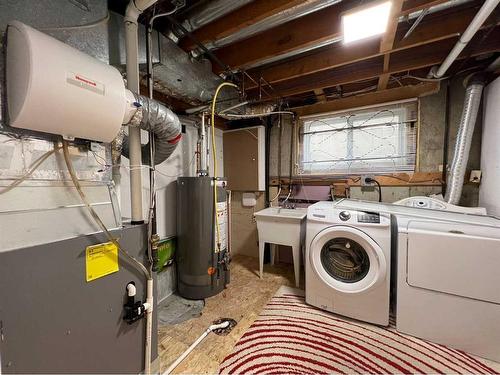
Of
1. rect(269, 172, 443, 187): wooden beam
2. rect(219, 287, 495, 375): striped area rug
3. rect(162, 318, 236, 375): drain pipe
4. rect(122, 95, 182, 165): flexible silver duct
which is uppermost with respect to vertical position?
rect(122, 95, 182, 165): flexible silver duct

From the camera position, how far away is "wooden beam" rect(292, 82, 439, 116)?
2.24m

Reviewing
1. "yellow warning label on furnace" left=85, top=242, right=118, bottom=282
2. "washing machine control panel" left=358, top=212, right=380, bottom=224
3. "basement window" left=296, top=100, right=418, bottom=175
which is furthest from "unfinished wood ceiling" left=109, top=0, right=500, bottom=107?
"yellow warning label on furnace" left=85, top=242, right=118, bottom=282

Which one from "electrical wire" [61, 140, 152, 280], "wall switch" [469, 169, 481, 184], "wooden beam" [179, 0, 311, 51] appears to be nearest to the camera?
"electrical wire" [61, 140, 152, 280]

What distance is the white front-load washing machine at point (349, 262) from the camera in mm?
1590

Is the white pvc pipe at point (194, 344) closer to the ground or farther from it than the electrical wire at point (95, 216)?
closer to the ground

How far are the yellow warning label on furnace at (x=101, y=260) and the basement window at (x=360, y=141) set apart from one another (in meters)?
2.44

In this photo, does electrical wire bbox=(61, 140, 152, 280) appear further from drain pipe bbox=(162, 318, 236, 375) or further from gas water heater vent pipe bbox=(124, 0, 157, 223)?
drain pipe bbox=(162, 318, 236, 375)

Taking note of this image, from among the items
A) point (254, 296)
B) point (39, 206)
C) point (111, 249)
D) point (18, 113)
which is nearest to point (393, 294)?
point (254, 296)

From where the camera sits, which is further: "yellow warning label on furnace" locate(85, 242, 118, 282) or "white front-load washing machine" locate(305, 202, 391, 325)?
"white front-load washing machine" locate(305, 202, 391, 325)

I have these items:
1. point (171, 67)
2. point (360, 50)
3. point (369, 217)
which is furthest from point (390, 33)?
point (171, 67)

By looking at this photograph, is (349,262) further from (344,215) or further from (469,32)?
(469,32)

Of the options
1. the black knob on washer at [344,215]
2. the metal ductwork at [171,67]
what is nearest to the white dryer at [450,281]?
the black knob on washer at [344,215]

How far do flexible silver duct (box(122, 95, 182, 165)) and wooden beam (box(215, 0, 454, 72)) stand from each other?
890 millimetres

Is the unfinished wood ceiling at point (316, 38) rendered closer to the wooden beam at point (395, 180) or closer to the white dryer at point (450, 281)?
the wooden beam at point (395, 180)
